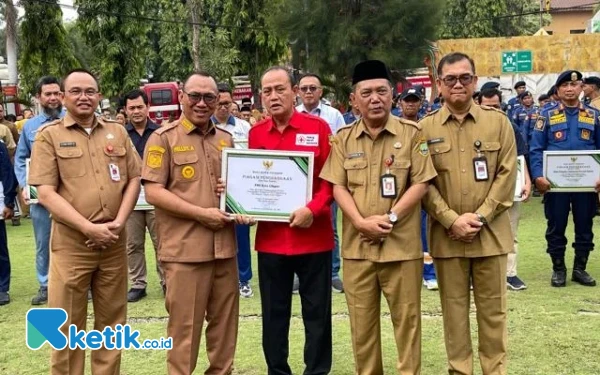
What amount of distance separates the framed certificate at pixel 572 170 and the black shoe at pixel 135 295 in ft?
13.4

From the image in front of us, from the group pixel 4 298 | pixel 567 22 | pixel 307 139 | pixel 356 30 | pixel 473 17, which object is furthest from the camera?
pixel 567 22

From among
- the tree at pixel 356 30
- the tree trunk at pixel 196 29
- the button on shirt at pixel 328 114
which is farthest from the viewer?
the tree trunk at pixel 196 29

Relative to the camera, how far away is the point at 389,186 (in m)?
3.98

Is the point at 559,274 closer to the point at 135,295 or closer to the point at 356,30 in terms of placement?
the point at 135,295

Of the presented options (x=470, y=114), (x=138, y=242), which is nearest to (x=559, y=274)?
(x=470, y=114)

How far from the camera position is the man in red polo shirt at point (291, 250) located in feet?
13.9

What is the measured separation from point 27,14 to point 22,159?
11421mm

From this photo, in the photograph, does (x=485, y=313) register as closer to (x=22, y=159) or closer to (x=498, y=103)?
(x=498, y=103)

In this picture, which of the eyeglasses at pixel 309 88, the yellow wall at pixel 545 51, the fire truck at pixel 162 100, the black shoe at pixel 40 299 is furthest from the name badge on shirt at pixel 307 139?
the fire truck at pixel 162 100

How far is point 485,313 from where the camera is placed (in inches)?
162

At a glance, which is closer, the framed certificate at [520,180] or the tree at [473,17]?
the framed certificate at [520,180]

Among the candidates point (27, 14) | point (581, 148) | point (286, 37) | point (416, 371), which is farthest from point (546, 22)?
point (416, 371)

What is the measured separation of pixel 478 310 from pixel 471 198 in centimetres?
70

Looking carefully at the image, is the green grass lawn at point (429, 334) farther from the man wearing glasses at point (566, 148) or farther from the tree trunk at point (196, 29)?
the tree trunk at point (196, 29)
